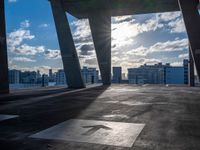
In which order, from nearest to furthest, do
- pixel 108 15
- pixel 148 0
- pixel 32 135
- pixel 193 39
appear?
pixel 32 135, pixel 193 39, pixel 148 0, pixel 108 15

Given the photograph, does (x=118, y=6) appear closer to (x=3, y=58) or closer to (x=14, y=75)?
(x=3, y=58)

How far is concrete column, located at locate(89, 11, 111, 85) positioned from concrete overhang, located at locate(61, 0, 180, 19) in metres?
1.44

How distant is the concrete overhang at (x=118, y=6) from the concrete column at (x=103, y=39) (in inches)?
56.5

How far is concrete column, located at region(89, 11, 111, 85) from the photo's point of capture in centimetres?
4500

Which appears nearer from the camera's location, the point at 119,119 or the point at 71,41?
the point at 119,119

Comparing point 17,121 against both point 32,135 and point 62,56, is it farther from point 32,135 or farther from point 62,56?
point 62,56

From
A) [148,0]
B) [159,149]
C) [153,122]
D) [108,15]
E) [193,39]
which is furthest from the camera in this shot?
[108,15]

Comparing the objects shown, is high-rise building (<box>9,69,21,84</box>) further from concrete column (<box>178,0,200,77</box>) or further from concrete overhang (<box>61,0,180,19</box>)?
concrete column (<box>178,0,200,77</box>)

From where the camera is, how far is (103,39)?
154 feet

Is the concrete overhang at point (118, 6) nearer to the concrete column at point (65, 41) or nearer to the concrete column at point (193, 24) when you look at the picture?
the concrete column at point (65, 41)

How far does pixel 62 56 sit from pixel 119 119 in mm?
24935

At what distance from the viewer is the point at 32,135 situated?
7.33 metres

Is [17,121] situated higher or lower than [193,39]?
lower

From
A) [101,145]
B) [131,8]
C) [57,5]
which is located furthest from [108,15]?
[101,145]
